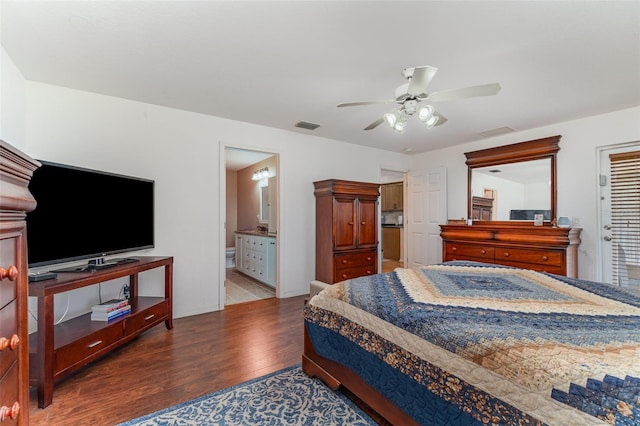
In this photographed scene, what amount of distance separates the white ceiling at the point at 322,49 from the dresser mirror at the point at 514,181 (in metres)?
Result: 0.89

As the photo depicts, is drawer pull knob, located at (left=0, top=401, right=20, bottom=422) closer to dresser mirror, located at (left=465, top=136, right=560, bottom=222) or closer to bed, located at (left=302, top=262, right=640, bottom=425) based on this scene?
bed, located at (left=302, top=262, right=640, bottom=425)

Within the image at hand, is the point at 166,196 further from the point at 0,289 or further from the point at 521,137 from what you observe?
the point at 521,137

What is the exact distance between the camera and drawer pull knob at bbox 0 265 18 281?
0.68 m

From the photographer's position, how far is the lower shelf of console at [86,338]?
1.86m

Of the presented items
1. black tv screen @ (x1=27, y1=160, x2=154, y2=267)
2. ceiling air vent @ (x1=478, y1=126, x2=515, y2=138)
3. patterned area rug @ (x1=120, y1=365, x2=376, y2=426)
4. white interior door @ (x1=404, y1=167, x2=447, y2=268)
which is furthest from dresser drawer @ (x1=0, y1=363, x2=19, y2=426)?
white interior door @ (x1=404, y1=167, x2=447, y2=268)

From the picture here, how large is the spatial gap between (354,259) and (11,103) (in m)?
3.92

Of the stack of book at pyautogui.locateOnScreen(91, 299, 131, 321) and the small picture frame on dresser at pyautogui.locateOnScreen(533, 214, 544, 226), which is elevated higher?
the small picture frame on dresser at pyautogui.locateOnScreen(533, 214, 544, 226)

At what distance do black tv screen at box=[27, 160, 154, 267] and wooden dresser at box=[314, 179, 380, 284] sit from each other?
2190 mm

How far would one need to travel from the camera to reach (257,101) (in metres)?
3.13

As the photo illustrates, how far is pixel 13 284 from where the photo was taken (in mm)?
772

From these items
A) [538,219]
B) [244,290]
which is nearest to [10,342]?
[244,290]

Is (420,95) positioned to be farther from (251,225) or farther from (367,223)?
(251,225)

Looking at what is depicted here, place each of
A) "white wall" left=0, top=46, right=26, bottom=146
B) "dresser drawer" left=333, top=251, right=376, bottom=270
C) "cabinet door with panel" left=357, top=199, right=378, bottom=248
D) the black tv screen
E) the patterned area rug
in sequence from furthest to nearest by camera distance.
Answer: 1. "cabinet door with panel" left=357, top=199, right=378, bottom=248
2. "dresser drawer" left=333, top=251, right=376, bottom=270
3. "white wall" left=0, top=46, right=26, bottom=146
4. the black tv screen
5. the patterned area rug

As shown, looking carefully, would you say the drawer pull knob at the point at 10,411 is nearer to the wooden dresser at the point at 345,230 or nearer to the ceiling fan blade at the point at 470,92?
the ceiling fan blade at the point at 470,92
